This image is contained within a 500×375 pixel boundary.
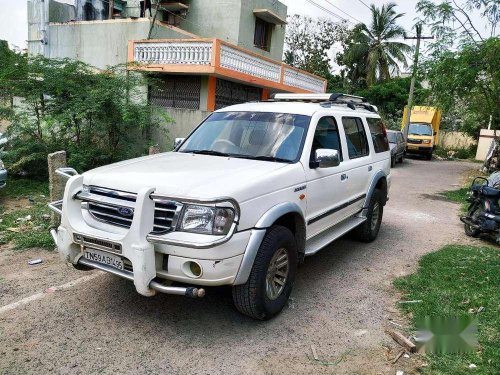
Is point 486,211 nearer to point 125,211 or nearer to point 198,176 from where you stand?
point 198,176

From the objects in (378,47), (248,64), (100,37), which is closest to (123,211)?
(248,64)

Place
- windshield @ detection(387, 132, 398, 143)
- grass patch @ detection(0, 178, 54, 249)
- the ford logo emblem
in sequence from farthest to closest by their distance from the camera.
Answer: windshield @ detection(387, 132, 398, 143) → grass patch @ detection(0, 178, 54, 249) → the ford logo emblem

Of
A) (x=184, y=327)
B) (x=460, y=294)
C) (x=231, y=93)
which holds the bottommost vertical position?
(x=184, y=327)

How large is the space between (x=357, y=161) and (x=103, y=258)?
11.0ft

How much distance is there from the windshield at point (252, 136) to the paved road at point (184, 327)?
55.7 inches

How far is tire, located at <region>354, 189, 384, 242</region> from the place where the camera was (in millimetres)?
6023

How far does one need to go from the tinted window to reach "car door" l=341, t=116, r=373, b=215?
0.29 meters

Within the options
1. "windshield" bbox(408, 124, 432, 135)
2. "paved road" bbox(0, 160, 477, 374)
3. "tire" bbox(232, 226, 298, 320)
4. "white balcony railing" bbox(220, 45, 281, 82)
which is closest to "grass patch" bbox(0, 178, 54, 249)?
"paved road" bbox(0, 160, 477, 374)

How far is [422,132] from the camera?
74.7 feet

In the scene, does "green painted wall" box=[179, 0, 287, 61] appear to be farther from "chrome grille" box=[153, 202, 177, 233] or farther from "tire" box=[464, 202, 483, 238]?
"chrome grille" box=[153, 202, 177, 233]

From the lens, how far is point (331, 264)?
528cm

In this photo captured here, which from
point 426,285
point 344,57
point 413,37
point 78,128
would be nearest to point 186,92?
point 78,128

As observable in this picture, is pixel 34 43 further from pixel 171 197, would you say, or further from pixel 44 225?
pixel 171 197

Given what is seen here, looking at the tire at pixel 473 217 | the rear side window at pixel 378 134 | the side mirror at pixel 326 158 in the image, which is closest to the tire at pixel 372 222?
the rear side window at pixel 378 134
